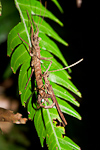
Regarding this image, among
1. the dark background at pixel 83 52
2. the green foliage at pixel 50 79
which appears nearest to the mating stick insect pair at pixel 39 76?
the green foliage at pixel 50 79

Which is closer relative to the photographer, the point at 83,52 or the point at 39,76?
the point at 39,76

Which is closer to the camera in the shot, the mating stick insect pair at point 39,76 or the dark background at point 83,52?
the mating stick insect pair at point 39,76

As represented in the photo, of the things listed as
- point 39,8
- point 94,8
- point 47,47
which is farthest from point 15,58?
point 94,8

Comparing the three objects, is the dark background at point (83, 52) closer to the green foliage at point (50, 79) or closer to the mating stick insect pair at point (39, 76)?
the green foliage at point (50, 79)

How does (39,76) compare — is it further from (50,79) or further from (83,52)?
(83,52)

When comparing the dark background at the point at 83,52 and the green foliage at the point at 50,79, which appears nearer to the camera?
the green foliage at the point at 50,79

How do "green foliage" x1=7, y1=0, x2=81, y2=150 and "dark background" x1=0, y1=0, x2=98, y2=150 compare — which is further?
"dark background" x1=0, y1=0, x2=98, y2=150

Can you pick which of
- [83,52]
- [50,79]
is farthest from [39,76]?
[83,52]

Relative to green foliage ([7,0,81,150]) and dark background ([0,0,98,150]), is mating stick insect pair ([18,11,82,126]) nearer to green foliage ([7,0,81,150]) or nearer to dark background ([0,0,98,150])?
green foliage ([7,0,81,150])

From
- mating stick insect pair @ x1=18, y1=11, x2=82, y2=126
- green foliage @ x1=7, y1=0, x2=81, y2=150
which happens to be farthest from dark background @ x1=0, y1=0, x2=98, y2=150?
mating stick insect pair @ x1=18, y1=11, x2=82, y2=126
